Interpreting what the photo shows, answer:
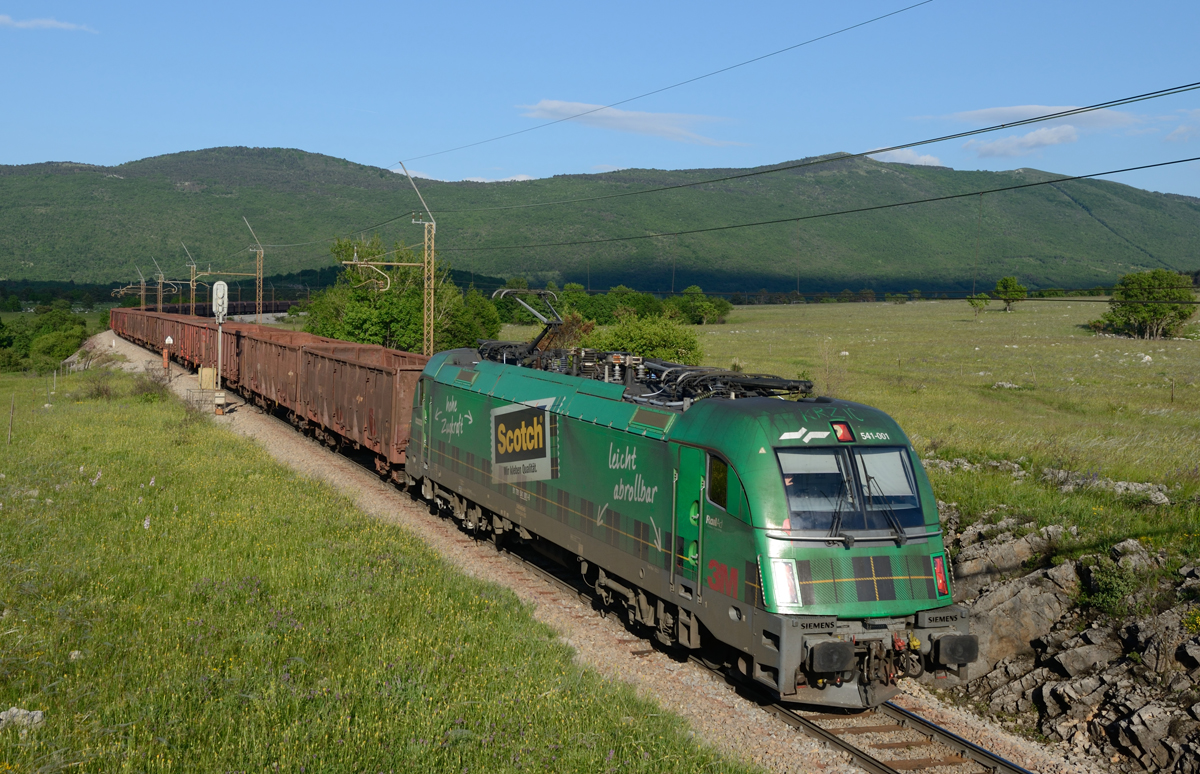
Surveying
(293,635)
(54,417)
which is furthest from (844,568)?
(54,417)

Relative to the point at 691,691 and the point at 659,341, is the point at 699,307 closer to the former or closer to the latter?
the point at 659,341

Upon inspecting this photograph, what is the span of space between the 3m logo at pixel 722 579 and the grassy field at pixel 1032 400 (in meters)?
7.09

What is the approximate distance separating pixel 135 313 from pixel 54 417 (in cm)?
4842

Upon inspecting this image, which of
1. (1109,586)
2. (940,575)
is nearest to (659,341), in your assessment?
(1109,586)

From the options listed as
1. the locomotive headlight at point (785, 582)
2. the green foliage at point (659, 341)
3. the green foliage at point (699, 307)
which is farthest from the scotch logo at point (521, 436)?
the green foliage at point (699, 307)

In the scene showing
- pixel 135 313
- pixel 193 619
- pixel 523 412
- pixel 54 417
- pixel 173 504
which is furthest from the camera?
pixel 135 313

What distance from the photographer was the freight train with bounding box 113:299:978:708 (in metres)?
9.62

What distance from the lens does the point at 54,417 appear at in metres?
33.7

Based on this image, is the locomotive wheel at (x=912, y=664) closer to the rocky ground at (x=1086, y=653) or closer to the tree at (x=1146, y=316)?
the rocky ground at (x=1086, y=653)

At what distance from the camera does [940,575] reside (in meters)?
10.2

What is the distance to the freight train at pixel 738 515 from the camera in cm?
962

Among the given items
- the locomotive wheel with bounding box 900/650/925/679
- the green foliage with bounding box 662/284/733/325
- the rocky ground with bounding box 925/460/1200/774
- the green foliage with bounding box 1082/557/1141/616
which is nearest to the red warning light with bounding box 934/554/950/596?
the locomotive wheel with bounding box 900/650/925/679

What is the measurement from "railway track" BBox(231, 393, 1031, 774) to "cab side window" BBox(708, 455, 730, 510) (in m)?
2.65

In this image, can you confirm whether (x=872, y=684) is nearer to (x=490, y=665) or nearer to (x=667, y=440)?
(x=667, y=440)
